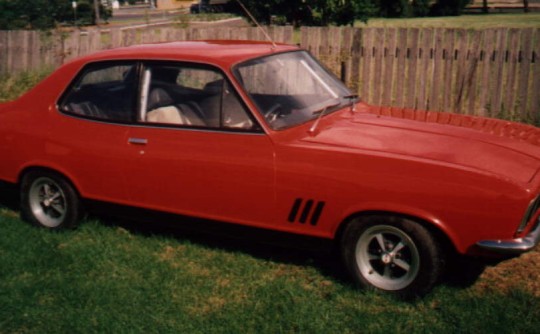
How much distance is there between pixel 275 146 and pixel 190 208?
87cm

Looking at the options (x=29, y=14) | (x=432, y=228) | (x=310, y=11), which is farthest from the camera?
(x=29, y=14)

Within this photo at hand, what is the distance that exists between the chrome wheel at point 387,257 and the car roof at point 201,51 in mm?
1633

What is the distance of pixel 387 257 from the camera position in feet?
13.1

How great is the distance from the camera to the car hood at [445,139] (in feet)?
12.5

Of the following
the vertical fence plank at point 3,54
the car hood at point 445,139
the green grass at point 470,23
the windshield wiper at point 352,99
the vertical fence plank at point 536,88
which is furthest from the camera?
the green grass at point 470,23

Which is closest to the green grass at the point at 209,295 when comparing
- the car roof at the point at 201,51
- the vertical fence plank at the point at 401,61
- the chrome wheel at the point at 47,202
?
the chrome wheel at the point at 47,202

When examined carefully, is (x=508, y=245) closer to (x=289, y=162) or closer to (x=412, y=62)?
(x=289, y=162)

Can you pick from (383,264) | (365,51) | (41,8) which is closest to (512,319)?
(383,264)

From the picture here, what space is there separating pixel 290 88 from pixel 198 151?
86 centimetres

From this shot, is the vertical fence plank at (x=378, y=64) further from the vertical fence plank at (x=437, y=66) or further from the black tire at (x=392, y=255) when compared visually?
the black tire at (x=392, y=255)

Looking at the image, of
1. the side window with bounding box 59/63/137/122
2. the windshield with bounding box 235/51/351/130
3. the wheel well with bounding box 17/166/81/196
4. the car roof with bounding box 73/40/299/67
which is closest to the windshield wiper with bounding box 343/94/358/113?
the windshield with bounding box 235/51/351/130

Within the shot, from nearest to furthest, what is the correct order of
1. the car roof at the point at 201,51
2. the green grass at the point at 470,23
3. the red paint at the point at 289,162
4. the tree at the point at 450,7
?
the red paint at the point at 289,162
the car roof at the point at 201,51
the green grass at the point at 470,23
the tree at the point at 450,7

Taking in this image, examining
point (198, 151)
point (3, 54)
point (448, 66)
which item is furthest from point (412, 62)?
point (3, 54)

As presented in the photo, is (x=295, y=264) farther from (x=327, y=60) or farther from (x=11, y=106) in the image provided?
(x=327, y=60)
